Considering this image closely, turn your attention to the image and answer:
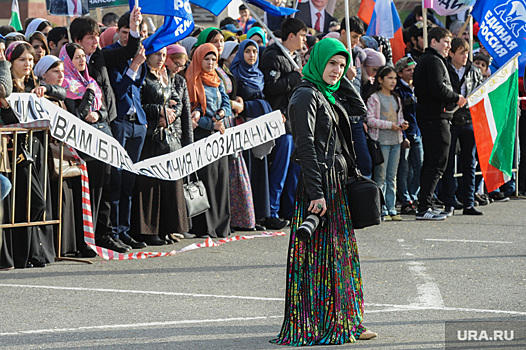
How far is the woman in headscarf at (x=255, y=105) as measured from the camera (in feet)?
38.5

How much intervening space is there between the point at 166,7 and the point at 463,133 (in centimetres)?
484

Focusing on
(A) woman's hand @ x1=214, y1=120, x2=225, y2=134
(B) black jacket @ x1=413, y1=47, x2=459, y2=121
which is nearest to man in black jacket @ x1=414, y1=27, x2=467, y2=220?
(B) black jacket @ x1=413, y1=47, x2=459, y2=121

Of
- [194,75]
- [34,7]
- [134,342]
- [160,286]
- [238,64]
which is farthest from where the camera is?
[34,7]

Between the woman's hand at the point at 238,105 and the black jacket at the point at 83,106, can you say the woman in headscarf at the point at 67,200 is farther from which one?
the woman's hand at the point at 238,105

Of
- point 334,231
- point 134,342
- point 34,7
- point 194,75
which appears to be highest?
point 34,7

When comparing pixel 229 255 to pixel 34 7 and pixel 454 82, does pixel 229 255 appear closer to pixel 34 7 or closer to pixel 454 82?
pixel 454 82

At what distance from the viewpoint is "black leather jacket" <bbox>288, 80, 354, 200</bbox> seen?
6.12 m

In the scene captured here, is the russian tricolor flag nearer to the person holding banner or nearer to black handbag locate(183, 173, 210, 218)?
black handbag locate(183, 173, 210, 218)

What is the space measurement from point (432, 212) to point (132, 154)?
442cm

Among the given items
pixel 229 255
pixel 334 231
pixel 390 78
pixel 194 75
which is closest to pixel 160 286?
pixel 229 255

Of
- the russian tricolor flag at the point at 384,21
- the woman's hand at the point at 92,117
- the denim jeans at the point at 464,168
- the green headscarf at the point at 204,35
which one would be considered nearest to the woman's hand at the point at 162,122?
the woman's hand at the point at 92,117

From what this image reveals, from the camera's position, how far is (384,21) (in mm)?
14297

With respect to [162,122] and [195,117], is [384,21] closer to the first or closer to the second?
[195,117]

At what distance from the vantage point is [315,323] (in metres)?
6.16
